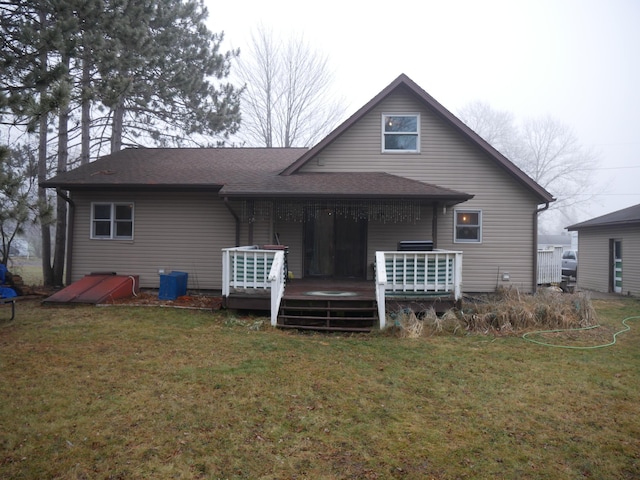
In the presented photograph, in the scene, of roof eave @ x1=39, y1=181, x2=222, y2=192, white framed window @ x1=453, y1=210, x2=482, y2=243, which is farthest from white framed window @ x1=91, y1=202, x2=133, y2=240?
white framed window @ x1=453, y1=210, x2=482, y2=243

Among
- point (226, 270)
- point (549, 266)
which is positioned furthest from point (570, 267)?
point (226, 270)

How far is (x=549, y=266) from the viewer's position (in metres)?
11.9

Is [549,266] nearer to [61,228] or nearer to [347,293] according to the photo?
[347,293]

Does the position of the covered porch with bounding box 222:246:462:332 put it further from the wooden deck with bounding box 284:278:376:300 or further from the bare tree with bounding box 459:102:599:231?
the bare tree with bounding box 459:102:599:231

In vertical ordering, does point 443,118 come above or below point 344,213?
above

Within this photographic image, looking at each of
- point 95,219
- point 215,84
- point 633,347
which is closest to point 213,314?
point 95,219

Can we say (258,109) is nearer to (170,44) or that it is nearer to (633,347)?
(170,44)

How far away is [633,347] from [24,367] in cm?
898

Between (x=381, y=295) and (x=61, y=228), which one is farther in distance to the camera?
(x=61, y=228)

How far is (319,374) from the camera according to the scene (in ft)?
16.8

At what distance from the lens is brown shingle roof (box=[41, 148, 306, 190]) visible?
1045 centimetres

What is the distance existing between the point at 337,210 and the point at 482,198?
12.7ft

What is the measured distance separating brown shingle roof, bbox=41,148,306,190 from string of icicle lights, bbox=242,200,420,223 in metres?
0.82

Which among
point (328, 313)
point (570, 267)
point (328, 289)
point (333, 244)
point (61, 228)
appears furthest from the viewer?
point (570, 267)
